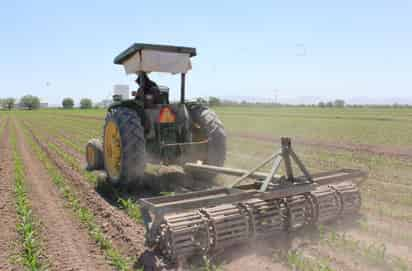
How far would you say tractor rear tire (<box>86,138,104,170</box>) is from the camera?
26.5 feet

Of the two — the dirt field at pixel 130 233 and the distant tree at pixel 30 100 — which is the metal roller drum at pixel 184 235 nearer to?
the dirt field at pixel 130 233

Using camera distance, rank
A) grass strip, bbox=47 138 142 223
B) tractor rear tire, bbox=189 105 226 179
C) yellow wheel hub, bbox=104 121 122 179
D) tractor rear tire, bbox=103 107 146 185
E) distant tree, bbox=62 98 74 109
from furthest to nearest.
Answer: distant tree, bbox=62 98 74 109
tractor rear tire, bbox=189 105 226 179
yellow wheel hub, bbox=104 121 122 179
tractor rear tire, bbox=103 107 146 185
grass strip, bbox=47 138 142 223

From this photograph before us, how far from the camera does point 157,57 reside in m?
6.52

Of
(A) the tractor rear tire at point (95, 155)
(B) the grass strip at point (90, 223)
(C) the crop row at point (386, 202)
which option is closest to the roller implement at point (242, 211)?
(B) the grass strip at point (90, 223)

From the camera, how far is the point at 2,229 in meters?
A: 4.76

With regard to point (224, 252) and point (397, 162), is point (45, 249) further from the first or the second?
point (397, 162)

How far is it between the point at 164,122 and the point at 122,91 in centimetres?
170

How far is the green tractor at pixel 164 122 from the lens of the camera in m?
6.41

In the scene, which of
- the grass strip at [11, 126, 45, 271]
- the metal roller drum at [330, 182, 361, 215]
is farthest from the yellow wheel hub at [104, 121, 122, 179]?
the metal roller drum at [330, 182, 361, 215]

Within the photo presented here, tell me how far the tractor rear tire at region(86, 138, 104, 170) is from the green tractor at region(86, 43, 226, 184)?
124cm

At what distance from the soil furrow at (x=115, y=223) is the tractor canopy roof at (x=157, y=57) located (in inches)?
94.6

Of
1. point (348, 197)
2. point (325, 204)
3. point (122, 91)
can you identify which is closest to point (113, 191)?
point (122, 91)

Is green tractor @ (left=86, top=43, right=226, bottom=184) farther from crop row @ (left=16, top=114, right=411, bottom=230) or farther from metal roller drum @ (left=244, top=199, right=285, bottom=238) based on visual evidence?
crop row @ (left=16, top=114, right=411, bottom=230)

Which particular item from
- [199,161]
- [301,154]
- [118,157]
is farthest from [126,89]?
[301,154]
